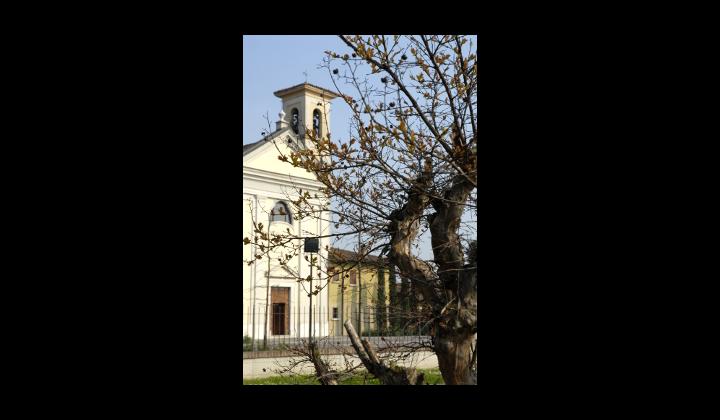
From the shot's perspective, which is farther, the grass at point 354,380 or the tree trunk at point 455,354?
the grass at point 354,380

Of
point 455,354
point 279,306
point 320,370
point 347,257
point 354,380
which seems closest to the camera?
point 455,354

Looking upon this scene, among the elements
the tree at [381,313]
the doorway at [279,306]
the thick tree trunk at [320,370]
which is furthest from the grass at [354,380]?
the doorway at [279,306]

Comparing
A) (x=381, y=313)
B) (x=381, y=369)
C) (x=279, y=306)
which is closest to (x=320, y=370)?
(x=381, y=369)

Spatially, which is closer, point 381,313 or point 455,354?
point 455,354

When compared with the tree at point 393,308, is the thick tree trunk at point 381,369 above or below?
below

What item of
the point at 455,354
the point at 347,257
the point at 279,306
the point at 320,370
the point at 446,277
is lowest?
the point at 320,370

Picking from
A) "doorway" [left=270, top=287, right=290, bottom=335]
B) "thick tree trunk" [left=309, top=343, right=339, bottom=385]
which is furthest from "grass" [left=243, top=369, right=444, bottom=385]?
"doorway" [left=270, top=287, right=290, bottom=335]

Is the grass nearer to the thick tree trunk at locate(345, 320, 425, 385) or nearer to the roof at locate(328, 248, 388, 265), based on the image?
the thick tree trunk at locate(345, 320, 425, 385)

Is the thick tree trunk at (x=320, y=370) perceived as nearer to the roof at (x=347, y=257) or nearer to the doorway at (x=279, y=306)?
the roof at (x=347, y=257)

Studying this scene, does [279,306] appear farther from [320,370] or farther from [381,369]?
[381,369]
